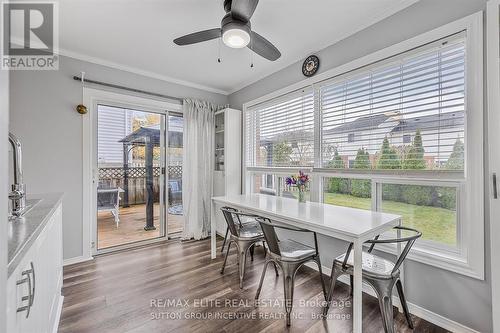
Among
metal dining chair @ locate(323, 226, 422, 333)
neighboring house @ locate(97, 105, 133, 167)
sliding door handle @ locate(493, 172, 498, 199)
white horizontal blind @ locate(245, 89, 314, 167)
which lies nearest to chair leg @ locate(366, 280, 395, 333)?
metal dining chair @ locate(323, 226, 422, 333)

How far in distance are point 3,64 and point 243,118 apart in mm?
3439

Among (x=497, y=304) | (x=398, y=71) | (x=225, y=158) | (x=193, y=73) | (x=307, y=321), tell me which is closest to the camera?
(x=497, y=304)

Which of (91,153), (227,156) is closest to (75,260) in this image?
(91,153)

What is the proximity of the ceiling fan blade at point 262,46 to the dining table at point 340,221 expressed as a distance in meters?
1.44

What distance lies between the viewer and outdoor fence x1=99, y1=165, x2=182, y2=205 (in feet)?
10.6

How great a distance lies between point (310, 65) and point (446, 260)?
2308mm

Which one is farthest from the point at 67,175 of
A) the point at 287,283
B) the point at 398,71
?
the point at 398,71

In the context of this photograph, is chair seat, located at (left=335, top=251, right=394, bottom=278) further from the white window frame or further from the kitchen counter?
the kitchen counter

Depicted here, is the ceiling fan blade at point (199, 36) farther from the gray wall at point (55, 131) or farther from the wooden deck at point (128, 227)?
the wooden deck at point (128, 227)

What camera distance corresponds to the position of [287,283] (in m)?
1.82

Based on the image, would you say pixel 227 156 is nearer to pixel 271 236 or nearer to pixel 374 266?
pixel 271 236

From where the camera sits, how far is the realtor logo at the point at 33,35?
2.06 meters

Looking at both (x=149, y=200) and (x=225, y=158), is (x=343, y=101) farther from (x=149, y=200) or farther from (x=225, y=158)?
(x=149, y=200)

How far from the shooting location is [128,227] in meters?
3.51
